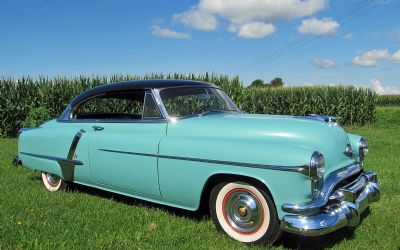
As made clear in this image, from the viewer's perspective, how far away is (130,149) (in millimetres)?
4641

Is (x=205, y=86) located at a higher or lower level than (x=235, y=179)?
higher

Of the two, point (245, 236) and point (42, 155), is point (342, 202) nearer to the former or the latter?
point (245, 236)

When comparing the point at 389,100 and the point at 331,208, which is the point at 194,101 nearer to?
the point at 331,208

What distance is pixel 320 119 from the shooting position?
432 centimetres

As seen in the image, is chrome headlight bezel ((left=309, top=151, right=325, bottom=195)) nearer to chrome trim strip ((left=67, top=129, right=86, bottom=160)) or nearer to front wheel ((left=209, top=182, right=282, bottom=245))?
front wheel ((left=209, top=182, right=282, bottom=245))

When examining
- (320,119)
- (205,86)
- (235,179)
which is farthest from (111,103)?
(320,119)

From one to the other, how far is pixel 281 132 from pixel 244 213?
31.5 inches

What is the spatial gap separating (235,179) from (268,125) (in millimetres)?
590

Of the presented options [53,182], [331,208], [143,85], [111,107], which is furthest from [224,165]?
[53,182]

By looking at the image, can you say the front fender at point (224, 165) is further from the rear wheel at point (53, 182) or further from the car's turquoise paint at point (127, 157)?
the rear wheel at point (53, 182)

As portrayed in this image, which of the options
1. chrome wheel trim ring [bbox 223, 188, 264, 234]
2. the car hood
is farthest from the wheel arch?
the car hood

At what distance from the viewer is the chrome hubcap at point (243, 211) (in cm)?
380

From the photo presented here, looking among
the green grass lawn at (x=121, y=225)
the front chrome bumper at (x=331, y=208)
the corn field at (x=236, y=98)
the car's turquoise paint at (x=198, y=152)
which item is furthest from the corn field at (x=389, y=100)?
the front chrome bumper at (x=331, y=208)

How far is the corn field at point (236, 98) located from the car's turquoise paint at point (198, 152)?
34.8 ft
